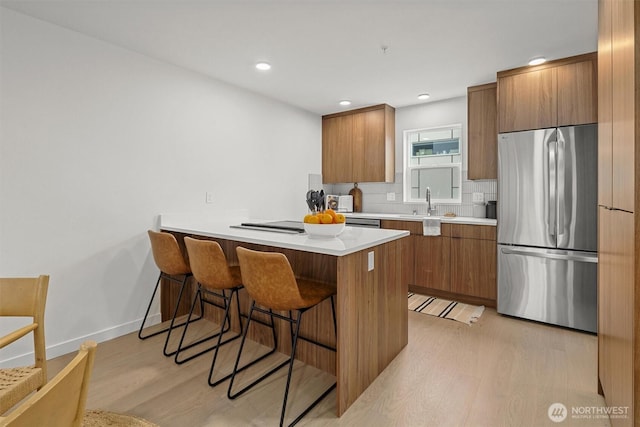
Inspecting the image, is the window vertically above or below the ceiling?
below

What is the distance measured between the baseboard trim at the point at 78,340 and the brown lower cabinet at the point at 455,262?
8.44 ft

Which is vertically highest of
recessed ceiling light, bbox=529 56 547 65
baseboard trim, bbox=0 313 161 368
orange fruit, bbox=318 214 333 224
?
recessed ceiling light, bbox=529 56 547 65

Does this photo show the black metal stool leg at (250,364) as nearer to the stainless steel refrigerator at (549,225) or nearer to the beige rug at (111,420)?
the beige rug at (111,420)

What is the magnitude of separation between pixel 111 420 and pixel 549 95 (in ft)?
13.3

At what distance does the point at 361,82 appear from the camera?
136 inches

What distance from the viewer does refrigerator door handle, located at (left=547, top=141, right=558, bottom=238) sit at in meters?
2.81

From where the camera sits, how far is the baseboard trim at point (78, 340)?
2.17m

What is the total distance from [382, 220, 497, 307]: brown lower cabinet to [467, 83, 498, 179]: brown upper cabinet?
75 cm

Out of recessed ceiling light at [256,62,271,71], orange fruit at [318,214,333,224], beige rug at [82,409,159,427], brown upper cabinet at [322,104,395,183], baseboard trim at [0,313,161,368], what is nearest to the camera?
beige rug at [82,409,159,427]

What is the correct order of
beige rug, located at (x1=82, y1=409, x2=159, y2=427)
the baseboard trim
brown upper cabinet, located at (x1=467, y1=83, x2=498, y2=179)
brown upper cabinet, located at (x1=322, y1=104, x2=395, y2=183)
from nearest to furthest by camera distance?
1. beige rug, located at (x1=82, y1=409, x2=159, y2=427)
2. the baseboard trim
3. brown upper cabinet, located at (x1=467, y1=83, x2=498, y2=179)
4. brown upper cabinet, located at (x1=322, y1=104, x2=395, y2=183)

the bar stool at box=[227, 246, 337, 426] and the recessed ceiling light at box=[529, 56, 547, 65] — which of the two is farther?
the recessed ceiling light at box=[529, 56, 547, 65]

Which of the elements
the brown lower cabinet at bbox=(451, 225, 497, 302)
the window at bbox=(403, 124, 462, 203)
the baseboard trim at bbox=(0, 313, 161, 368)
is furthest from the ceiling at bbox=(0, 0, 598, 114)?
the baseboard trim at bbox=(0, 313, 161, 368)
